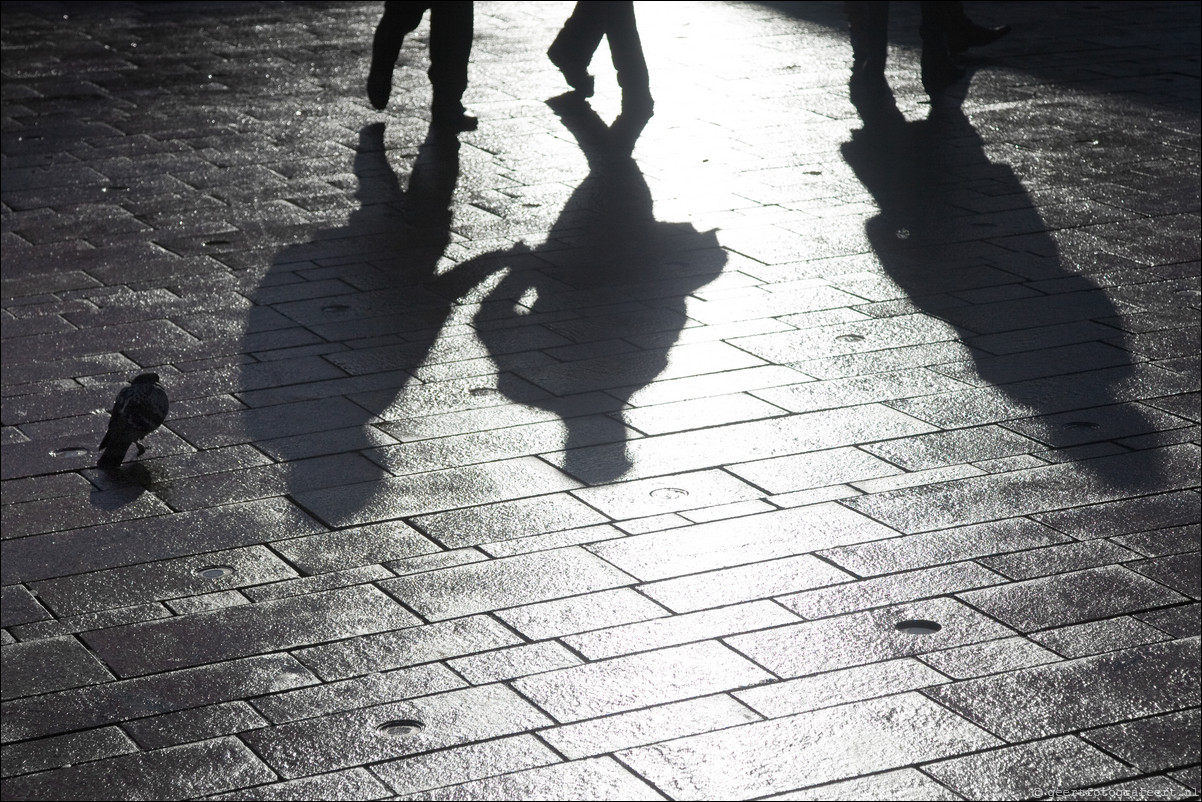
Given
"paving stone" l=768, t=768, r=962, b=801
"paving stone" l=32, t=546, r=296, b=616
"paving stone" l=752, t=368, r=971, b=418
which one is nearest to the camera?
"paving stone" l=768, t=768, r=962, b=801

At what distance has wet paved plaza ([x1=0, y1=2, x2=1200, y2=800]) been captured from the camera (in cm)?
388

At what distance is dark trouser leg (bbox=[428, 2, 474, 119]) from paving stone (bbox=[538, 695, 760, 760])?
673 cm

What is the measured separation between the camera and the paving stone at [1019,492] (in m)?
4.93

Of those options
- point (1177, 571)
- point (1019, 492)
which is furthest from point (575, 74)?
point (1177, 571)

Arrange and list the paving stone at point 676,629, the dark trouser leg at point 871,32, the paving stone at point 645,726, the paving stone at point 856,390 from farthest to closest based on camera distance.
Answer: the dark trouser leg at point 871,32 → the paving stone at point 856,390 → the paving stone at point 676,629 → the paving stone at point 645,726

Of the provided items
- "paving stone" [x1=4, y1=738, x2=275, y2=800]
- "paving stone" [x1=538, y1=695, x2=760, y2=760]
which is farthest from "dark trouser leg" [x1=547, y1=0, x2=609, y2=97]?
"paving stone" [x1=4, y1=738, x2=275, y2=800]

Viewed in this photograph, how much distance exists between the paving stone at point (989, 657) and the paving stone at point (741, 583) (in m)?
0.48

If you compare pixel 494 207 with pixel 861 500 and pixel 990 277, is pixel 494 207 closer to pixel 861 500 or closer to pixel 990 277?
pixel 990 277

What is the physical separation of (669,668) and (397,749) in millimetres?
728

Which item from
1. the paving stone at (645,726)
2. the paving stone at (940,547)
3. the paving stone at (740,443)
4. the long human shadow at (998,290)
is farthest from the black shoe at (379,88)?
the paving stone at (645,726)

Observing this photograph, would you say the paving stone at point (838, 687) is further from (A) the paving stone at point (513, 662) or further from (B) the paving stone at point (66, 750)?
(B) the paving stone at point (66, 750)

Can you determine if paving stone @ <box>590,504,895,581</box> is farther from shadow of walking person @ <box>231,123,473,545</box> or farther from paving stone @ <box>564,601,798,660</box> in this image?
shadow of walking person @ <box>231,123,473,545</box>

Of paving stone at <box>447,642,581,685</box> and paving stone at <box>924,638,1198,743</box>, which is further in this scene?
paving stone at <box>447,642,581,685</box>

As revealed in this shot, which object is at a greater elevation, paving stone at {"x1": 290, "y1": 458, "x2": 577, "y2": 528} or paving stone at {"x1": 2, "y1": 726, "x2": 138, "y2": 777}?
paving stone at {"x1": 290, "y1": 458, "x2": 577, "y2": 528}
